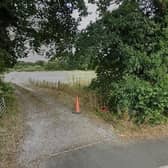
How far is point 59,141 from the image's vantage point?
9852mm

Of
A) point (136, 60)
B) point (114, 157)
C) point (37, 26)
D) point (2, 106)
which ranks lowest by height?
point (114, 157)

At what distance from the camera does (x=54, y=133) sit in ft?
34.6

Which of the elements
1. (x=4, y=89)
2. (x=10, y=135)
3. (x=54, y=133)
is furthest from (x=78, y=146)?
(x=4, y=89)

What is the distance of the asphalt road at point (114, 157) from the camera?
8055mm

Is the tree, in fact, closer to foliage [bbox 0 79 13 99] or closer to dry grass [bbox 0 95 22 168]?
foliage [bbox 0 79 13 99]

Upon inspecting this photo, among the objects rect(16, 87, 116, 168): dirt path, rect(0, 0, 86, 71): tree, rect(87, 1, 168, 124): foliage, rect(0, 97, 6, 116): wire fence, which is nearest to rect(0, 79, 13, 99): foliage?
rect(0, 97, 6, 116): wire fence

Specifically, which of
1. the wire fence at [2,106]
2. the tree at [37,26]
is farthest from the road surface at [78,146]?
the tree at [37,26]

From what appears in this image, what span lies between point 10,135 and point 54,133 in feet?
4.41

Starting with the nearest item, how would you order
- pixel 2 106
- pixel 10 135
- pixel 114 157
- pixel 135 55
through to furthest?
pixel 114 157
pixel 10 135
pixel 135 55
pixel 2 106

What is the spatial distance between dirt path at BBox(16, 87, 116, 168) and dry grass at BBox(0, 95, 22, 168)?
0.21m

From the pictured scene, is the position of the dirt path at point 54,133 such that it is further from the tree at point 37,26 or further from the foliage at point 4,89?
the tree at point 37,26

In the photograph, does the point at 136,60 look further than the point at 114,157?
Yes

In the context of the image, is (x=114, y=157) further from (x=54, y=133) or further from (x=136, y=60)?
(x=136, y=60)

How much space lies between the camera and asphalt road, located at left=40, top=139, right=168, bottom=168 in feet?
26.4
